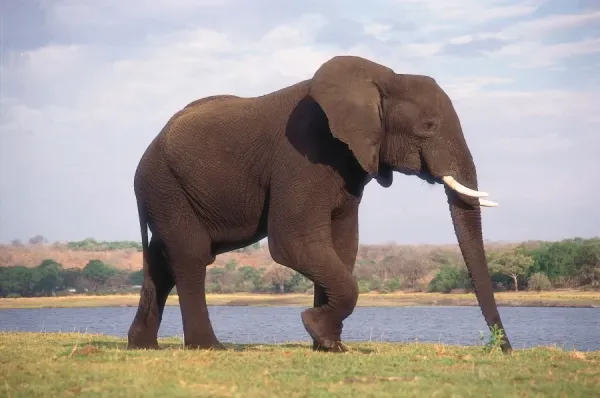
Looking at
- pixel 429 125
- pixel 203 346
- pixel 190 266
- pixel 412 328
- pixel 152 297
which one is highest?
pixel 429 125

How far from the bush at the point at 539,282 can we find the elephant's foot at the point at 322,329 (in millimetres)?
57008

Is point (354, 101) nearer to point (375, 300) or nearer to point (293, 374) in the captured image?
point (293, 374)

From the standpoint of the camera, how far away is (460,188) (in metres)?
13.7

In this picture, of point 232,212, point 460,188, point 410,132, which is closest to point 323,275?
point 232,212

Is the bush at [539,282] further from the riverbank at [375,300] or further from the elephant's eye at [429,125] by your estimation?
the elephant's eye at [429,125]

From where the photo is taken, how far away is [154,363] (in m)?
11.5

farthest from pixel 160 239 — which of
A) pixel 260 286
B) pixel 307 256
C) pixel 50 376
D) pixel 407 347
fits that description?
pixel 260 286

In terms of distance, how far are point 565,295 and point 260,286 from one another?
27.8 meters

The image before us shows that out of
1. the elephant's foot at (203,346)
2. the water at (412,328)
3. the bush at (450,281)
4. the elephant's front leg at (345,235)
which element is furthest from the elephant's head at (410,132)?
the bush at (450,281)

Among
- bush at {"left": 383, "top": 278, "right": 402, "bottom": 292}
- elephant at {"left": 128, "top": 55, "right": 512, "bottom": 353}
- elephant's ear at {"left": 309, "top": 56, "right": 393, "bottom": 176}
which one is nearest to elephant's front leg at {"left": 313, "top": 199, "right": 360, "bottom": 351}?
elephant at {"left": 128, "top": 55, "right": 512, "bottom": 353}

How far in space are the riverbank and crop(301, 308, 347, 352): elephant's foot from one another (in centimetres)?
4976

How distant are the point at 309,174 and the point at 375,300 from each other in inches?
2390

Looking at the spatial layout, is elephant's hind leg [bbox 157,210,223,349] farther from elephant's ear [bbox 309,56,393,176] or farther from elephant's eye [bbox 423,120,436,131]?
elephant's eye [bbox 423,120,436,131]

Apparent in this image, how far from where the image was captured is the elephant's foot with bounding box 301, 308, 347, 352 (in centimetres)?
1373
